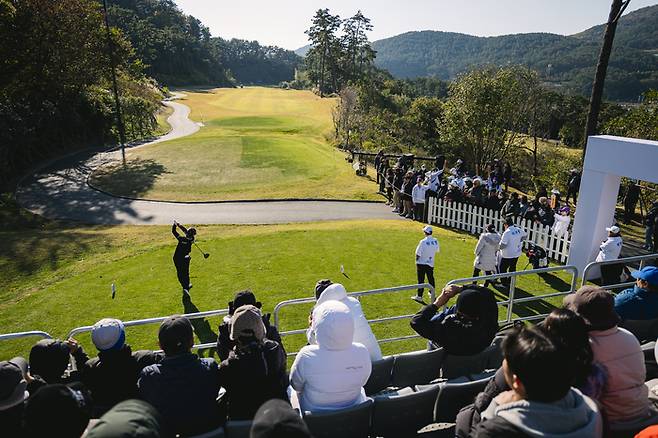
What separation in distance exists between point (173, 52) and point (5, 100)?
82.3m

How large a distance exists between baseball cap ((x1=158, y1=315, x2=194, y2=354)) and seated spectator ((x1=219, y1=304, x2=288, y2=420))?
415 mm

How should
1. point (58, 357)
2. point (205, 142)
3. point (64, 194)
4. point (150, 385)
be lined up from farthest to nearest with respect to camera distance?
point (205, 142) < point (64, 194) < point (58, 357) < point (150, 385)

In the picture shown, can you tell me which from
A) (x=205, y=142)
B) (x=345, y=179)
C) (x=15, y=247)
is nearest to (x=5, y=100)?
(x=205, y=142)

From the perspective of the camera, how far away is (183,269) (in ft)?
35.6

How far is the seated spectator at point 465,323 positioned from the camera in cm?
522

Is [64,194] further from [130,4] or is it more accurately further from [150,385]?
[130,4]

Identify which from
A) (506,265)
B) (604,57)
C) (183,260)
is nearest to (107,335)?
(183,260)

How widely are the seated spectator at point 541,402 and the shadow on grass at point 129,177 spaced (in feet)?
81.3

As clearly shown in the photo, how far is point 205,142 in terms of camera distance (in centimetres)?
3881

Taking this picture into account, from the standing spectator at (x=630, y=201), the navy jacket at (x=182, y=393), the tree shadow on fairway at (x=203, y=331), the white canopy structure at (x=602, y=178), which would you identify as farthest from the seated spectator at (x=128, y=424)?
the standing spectator at (x=630, y=201)

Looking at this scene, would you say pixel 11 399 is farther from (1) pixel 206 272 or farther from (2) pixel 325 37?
(2) pixel 325 37

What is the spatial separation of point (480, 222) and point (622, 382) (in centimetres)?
1342

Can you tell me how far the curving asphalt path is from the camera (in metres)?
20.8

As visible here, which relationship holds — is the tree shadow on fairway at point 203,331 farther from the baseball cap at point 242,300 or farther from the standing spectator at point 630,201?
the standing spectator at point 630,201
